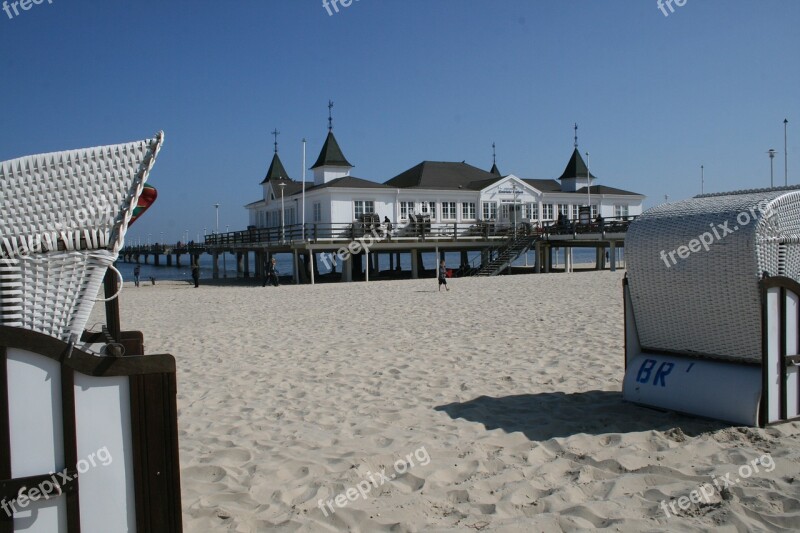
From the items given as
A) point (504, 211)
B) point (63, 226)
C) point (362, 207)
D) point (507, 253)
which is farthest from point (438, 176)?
point (63, 226)

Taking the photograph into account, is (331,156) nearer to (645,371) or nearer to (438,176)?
(438,176)

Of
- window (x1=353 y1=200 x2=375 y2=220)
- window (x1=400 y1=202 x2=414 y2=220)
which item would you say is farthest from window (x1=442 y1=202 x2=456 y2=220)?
window (x1=353 y1=200 x2=375 y2=220)

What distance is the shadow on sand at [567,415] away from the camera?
497cm

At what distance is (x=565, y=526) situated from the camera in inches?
135

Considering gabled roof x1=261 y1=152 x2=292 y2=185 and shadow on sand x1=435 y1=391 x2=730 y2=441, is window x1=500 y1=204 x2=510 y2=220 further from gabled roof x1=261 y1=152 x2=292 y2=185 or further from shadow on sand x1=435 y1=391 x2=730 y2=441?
shadow on sand x1=435 y1=391 x2=730 y2=441

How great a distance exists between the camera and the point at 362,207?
118ft

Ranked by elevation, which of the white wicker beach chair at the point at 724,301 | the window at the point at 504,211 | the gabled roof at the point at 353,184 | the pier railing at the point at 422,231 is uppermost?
the gabled roof at the point at 353,184

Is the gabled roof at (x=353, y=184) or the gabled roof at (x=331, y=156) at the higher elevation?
the gabled roof at (x=331, y=156)

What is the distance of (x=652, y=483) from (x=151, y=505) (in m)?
2.88

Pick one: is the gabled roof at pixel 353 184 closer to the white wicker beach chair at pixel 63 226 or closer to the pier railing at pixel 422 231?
the pier railing at pixel 422 231

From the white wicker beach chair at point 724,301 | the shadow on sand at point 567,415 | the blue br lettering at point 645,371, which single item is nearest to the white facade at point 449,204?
the shadow on sand at point 567,415

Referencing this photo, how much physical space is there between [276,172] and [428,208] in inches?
586

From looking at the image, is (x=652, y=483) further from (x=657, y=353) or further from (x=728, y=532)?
(x=657, y=353)

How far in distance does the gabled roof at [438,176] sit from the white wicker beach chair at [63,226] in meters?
35.1
